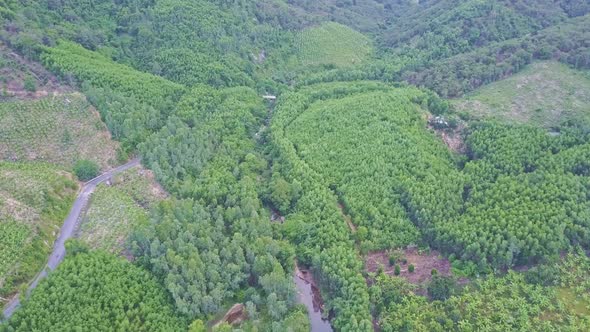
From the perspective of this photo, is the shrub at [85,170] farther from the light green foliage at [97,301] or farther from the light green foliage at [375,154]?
the light green foliage at [375,154]

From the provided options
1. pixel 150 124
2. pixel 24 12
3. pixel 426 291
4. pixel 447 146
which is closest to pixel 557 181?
pixel 447 146

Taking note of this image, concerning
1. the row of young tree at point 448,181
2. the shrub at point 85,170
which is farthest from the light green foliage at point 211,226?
the row of young tree at point 448,181

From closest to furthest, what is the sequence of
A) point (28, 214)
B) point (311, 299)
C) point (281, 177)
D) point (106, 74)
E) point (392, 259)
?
point (28, 214) < point (311, 299) < point (392, 259) < point (281, 177) < point (106, 74)

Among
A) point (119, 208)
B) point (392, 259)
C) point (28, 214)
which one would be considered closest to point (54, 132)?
point (28, 214)

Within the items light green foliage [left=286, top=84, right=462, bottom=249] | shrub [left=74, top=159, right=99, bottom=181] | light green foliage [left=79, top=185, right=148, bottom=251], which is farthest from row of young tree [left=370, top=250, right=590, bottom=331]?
shrub [left=74, top=159, right=99, bottom=181]

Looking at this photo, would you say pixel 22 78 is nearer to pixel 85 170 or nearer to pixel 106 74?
pixel 106 74

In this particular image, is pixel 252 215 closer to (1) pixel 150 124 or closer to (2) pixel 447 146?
(1) pixel 150 124

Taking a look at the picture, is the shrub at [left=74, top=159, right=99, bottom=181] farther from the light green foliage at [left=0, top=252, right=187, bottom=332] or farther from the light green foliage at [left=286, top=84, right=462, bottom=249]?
the light green foliage at [left=286, top=84, right=462, bottom=249]
